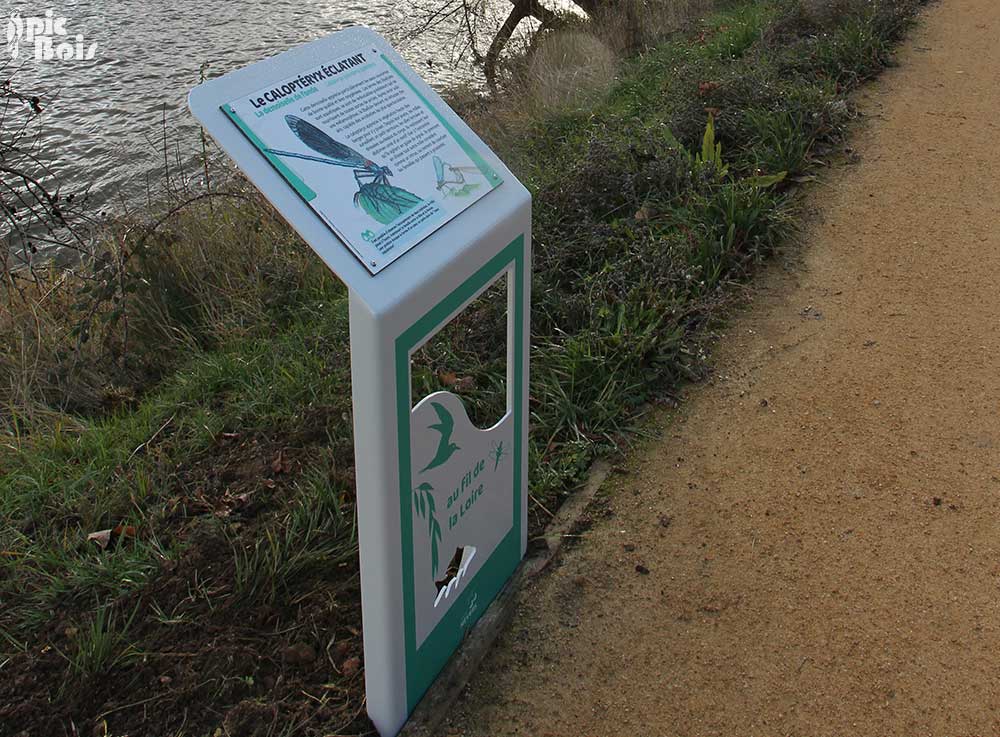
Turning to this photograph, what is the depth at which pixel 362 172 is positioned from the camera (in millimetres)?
2223

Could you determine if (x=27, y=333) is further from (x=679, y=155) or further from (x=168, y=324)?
(x=679, y=155)

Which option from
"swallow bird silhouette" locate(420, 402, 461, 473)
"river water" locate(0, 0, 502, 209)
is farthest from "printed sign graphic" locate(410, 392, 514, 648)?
"river water" locate(0, 0, 502, 209)

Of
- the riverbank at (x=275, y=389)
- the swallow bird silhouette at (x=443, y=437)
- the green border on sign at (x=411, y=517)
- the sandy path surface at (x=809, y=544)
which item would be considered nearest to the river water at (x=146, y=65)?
the riverbank at (x=275, y=389)

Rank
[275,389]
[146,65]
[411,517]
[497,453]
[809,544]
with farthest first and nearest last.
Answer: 1. [146,65]
2. [275,389]
3. [809,544]
4. [497,453]
5. [411,517]

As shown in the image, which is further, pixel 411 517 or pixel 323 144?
pixel 411 517

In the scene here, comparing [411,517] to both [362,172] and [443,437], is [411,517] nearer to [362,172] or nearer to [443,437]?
[443,437]

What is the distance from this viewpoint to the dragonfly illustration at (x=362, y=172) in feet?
7.14

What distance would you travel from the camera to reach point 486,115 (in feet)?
26.2

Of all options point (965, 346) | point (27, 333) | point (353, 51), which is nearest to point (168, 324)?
point (27, 333)

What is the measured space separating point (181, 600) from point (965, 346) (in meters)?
3.22

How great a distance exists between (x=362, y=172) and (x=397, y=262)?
22cm

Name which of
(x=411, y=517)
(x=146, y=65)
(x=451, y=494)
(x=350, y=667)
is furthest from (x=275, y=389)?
(x=146, y=65)

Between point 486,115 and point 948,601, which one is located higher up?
point 486,115

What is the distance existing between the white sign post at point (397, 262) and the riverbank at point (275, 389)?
0.46m
